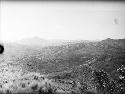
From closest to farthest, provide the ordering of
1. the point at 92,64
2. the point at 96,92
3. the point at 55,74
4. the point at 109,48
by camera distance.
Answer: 1. the point at 96,92
2. the point at 55,74
3. the point at 92,64
4. the point at 109,48

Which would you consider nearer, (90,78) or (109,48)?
(90,78)

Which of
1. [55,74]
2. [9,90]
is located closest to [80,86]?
[55,74]

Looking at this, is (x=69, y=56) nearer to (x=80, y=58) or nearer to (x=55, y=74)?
(x=80, y=58)

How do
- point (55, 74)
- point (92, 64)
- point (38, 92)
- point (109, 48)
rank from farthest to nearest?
point (109, 48), point (92, 64), point (55, 74), point (38, 92)

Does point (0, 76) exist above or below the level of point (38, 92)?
below

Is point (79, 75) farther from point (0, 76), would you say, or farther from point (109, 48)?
point (109, 48)

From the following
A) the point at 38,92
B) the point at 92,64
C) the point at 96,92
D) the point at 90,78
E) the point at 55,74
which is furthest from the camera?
the point at 92,64

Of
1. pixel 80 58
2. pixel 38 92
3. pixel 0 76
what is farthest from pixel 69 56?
pixel 38 92

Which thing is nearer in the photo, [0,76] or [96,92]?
[96,92]

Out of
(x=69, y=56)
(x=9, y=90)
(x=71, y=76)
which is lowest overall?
(x=69, y=56)
